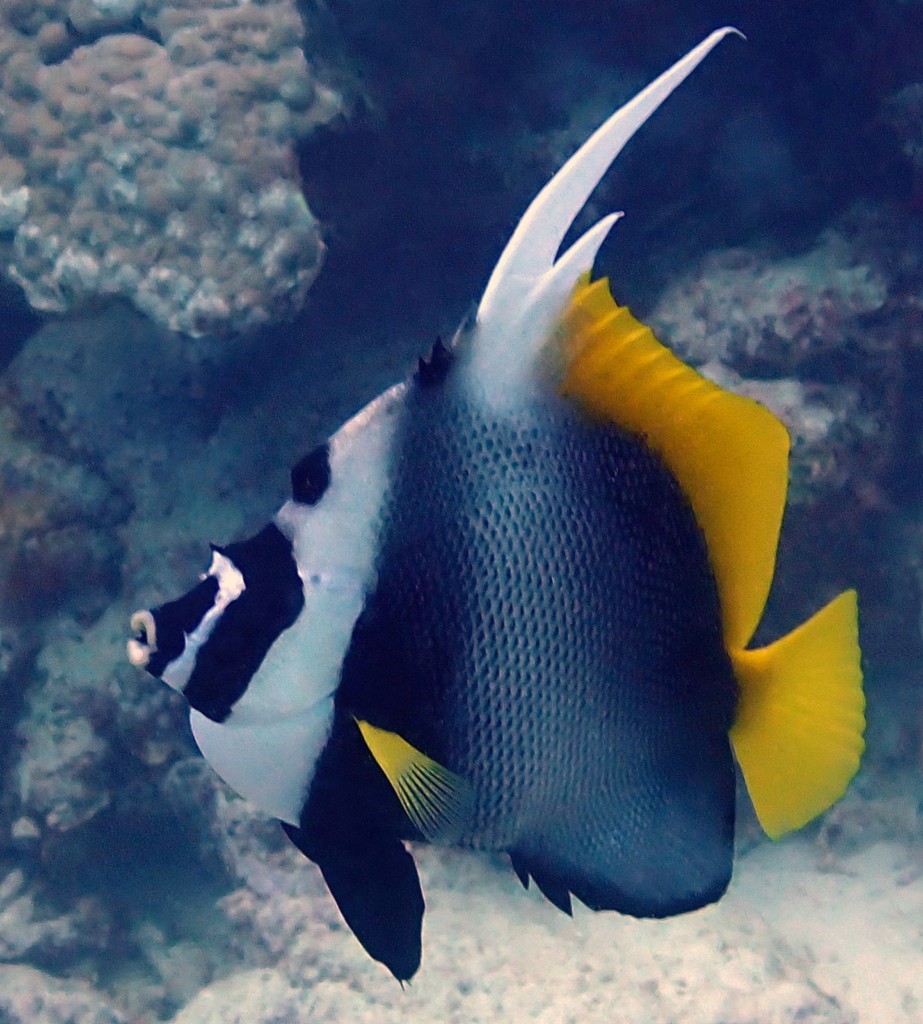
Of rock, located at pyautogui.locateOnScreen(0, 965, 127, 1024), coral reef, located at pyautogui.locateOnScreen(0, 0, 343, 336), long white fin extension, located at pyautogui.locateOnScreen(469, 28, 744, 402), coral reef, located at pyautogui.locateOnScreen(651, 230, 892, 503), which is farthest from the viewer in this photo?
rock, located at pyautogui.locateOnScreen(0, 965, 127, 1024)

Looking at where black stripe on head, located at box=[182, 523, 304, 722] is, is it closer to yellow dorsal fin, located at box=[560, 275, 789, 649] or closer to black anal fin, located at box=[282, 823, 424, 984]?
black anal fin, located at box=[282, 823, 424, 984]

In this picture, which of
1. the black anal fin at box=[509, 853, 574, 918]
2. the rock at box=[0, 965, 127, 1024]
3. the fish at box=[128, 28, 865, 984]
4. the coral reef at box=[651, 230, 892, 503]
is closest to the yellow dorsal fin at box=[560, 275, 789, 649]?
the fish at box=[128, 28, 865, 984]

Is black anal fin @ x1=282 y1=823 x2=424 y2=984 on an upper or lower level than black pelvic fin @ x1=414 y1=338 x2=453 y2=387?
lower

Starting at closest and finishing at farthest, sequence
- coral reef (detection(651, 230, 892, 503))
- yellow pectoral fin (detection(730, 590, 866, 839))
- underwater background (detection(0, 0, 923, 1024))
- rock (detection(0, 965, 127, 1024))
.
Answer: yellow pectoral fin (detection(730, 590, 866, 839)), coral reef (detection(651, 230, 892, 503)), underwater background (detection(0, 0, 923, 1024)), rock (detection(0, 965, 127, 1024))

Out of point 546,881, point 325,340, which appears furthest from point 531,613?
point 325,340

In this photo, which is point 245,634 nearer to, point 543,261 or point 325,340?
point 543,261

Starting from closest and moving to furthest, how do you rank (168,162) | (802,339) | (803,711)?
(803,711)
(802,339)
(168,162)

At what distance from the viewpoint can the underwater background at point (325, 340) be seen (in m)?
3.89

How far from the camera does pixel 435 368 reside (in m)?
0.72

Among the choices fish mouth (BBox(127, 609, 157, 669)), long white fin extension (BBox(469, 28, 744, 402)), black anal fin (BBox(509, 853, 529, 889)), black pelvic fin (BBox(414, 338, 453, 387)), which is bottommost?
black anal fin (BBox(509, 853, 529, 889))

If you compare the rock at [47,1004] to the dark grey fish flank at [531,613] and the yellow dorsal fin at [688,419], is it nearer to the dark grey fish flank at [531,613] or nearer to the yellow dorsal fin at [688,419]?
the dark grey fish flank at [531,613]

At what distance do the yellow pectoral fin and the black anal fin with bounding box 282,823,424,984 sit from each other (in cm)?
33

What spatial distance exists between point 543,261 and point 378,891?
1.89ft

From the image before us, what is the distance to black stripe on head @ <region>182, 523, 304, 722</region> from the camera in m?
0.72
